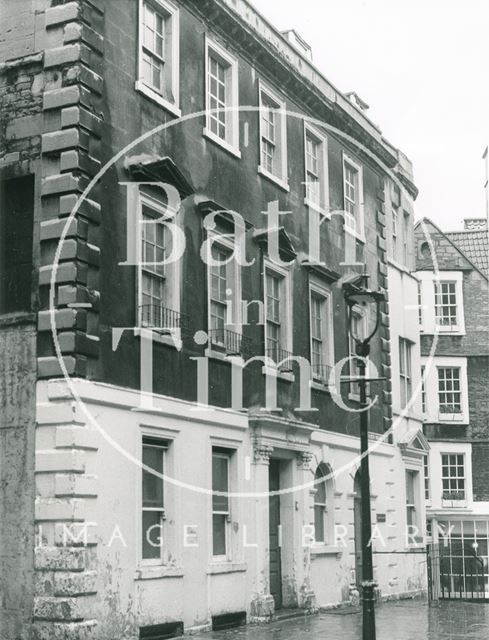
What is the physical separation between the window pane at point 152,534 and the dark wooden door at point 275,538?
13.9 feet

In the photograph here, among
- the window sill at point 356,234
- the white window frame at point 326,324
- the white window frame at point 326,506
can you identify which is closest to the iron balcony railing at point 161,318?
the white window frame at point 326,324

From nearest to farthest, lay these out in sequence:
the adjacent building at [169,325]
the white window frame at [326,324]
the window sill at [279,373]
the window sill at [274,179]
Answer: the adjacent building at [169,325] < the window sill at [279,373] < the window sill at [274,179] < the white window frame at [326,324]

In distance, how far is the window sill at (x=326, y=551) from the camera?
22.5 metres

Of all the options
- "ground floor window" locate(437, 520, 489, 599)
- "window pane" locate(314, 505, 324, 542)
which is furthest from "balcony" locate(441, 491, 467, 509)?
"window pane" locate(314, 505, 324, 542)

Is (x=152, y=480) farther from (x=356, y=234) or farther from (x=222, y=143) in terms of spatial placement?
(x=356, y=234)

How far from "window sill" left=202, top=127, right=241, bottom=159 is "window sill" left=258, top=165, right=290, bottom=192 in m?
0.95

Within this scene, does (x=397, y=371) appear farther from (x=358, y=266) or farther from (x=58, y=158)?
(x=58, y=158)

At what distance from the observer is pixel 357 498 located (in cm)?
2553

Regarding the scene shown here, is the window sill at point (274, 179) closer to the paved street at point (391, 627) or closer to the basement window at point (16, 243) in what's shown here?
the basement window at point (16, 243)

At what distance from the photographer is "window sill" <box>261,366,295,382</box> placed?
21141 mm

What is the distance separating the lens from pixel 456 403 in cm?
3897

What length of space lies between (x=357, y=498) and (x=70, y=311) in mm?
12020

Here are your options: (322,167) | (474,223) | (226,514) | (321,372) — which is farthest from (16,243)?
(474,223)

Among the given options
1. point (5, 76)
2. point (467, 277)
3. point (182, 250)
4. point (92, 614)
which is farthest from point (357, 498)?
point (467, 277)
